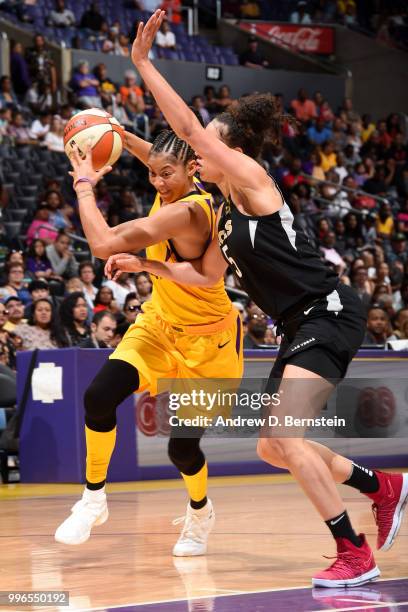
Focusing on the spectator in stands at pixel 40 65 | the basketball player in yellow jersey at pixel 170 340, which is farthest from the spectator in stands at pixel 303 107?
the basketball player in yellow jersey at pixel 170 340

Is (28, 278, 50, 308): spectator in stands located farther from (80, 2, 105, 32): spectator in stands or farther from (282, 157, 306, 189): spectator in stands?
(80, 2, 105, 32): spectator in stands

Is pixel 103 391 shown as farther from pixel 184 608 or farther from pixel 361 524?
pixel 361 524

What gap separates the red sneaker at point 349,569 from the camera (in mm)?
4555

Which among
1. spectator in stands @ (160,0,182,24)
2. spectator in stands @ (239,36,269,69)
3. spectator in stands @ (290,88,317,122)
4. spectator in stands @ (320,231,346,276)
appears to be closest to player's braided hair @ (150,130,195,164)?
spectator in stands @ (320,231,346,276)

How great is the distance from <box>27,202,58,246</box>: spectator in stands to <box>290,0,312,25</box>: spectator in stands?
43.7 ft

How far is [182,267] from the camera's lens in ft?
17.6

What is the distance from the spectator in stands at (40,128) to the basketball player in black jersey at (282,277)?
11830 millimetres

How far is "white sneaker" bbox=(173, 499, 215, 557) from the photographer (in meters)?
5.62

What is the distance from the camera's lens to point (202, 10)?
2436cm

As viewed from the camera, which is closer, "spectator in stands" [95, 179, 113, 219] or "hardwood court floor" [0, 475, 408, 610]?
"hardwood court floor" [0, 475, 408, 610]

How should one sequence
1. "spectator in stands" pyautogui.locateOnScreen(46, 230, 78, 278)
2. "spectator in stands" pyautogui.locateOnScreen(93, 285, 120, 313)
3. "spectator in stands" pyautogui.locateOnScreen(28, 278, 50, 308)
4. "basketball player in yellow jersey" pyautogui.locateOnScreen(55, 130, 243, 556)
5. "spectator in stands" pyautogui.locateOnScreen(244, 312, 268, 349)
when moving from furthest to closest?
"spectator in stands" pyautogui.locateOnScreen(46, 230, 78, 278) → "spectator in stands" pyautogui.locateOnScreen(93, 285, 120, 313) → "spectator in stands" pyautogui.locateOnScreen(244, 312, 268, 349) → "spectator in stands" pyautogui.locateOnScreen(28, 278, 50, 308) → "basketball player in yellow jersey" pyautogui.locateOnScreen(55, 130, 243, 556)

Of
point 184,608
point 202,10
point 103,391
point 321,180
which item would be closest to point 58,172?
point 321,180

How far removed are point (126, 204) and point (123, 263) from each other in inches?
412

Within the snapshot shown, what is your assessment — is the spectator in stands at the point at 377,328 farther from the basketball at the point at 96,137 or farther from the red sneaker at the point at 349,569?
the red sneaker at the point at 349,569
